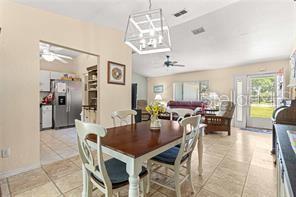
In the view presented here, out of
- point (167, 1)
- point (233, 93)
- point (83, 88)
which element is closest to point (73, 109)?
point (83, 88)

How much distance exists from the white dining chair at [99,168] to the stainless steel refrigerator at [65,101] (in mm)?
4414

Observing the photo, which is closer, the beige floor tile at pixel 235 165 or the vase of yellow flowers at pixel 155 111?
the vase of yellow flowers at pixel 155 111

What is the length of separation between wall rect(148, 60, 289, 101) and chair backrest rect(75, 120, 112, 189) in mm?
6503

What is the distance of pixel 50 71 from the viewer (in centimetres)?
547

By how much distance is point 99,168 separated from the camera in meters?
1.16

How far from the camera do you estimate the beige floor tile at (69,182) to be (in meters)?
1.88

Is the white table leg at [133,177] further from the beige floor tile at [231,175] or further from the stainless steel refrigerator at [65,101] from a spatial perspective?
the stainless steel refrigerator at [65,101]

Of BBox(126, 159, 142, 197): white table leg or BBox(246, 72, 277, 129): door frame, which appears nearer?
BBox(126, 159, 142, 197): white table leg

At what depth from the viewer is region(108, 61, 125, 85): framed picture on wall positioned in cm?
332

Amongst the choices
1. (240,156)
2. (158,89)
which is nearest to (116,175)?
(240,156)

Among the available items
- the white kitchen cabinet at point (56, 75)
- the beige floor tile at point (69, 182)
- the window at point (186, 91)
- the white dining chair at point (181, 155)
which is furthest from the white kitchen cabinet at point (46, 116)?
the window at point (186, 91)

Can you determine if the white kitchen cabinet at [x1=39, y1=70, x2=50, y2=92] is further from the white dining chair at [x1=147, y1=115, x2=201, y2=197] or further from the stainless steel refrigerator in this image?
the white dining chair at [x1=147, y1=115, x2=201, y2=197]

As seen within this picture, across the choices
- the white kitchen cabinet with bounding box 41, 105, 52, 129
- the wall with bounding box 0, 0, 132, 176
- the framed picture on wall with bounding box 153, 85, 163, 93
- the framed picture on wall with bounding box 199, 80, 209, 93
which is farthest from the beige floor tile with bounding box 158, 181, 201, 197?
the framed picture on wall with bounding box 153, 85, 163, 93

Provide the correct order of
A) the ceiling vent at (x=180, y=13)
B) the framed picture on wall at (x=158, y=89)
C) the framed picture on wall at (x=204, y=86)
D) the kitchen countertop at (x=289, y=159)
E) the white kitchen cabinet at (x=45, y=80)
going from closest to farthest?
1. the kitchen countertop at (x=289, y=159)
2. the ceiling vent at (x=180, y=13)
3. the white kitchen cabinet at (x=45, y=80)
4. the framed picture on wall at (x=204, y=86)
5. the framed picture on wall at (x=158, y=89)
